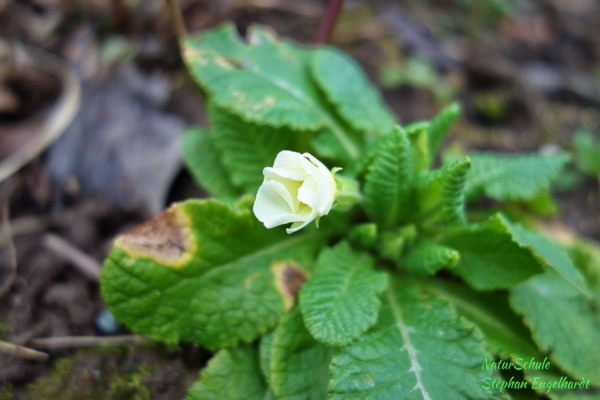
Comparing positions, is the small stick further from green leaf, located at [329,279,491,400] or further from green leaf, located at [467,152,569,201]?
green leaf, located at [467,152,569,201]

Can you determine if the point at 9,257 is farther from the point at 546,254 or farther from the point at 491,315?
the point at 546,254

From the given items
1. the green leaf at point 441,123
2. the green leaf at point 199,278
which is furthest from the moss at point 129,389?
the green leaf at point 441,123

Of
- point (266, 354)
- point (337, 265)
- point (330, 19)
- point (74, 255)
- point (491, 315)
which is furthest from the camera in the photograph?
point (330, 19)

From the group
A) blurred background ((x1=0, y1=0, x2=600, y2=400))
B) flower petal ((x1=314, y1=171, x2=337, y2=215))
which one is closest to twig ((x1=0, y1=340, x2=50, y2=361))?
blurred background ((x1=0, y1=0, x2=600, y2=400))

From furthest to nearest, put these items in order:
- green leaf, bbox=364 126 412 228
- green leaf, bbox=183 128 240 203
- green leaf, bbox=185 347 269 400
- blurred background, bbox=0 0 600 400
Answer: green leaf, bbox=183 128 240 203 < blurred background, bbox=0 0 600 400 < green leaf, bbox=364 126 412 228 < green leaf, bbox=185 347 269 400

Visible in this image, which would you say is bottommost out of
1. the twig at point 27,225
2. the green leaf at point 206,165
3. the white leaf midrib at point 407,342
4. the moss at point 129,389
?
the moss at point 129,389

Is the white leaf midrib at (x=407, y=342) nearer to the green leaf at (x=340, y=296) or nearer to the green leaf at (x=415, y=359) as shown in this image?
the green leaf at (x=415, y=359)

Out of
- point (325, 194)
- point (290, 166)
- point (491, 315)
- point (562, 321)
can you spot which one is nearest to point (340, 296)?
point (325, 194)
